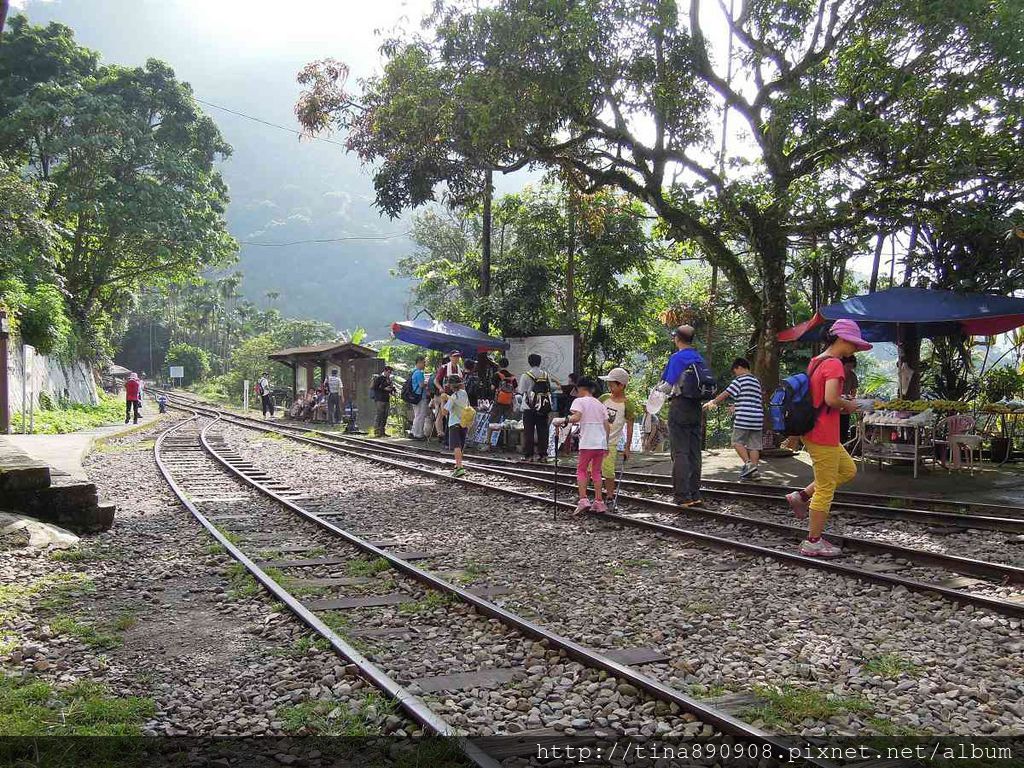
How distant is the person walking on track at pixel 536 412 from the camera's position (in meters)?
13.7

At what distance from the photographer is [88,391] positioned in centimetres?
3300

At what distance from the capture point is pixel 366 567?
20.9 feet

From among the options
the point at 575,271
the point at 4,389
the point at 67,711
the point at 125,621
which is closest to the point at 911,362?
the point at 575,271

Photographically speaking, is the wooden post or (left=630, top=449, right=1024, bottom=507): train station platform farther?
the wooden post

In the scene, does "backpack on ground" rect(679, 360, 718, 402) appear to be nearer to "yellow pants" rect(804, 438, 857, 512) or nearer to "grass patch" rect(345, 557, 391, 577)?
"yellow pants" rect(804, 438, 857, 512)

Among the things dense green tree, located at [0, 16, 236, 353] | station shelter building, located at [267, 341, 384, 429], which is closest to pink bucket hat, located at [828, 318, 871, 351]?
station shelter building, located at [267, 341, 384, 429]

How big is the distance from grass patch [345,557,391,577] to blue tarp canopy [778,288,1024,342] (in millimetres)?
7955

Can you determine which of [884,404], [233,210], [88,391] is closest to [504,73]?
[884,404]

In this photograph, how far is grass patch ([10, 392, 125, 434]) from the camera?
2034 centimetres

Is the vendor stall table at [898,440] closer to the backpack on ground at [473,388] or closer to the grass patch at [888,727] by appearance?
the grass patch at [888,727]

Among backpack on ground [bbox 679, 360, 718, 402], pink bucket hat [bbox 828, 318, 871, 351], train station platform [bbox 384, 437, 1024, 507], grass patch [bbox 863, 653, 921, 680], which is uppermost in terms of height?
pink bucket hat [bbox 828, 318, 871, 351]

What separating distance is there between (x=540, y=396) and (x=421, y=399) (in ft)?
18.8

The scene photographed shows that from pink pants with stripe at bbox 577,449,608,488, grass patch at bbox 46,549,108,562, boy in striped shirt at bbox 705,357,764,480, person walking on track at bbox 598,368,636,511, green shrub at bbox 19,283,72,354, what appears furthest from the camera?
green shrub at bbox 19,283,72,354

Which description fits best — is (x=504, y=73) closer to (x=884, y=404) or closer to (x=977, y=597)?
(x=884, y=404)
